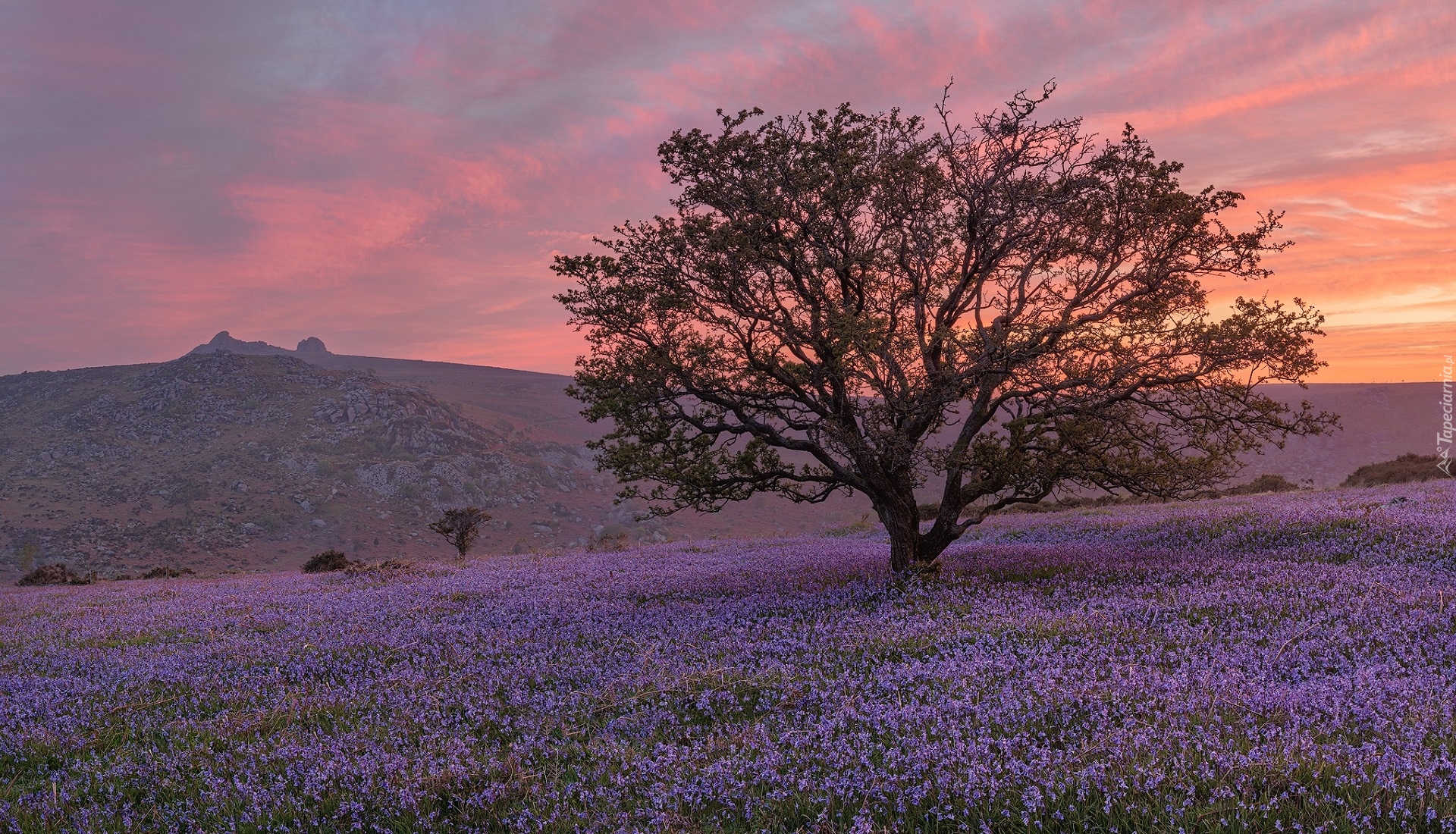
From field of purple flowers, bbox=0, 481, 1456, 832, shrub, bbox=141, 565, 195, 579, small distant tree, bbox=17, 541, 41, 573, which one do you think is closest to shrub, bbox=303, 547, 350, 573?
shrub, bbox=141, 565, 195, 579

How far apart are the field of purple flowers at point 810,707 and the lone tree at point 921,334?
80.1 inches

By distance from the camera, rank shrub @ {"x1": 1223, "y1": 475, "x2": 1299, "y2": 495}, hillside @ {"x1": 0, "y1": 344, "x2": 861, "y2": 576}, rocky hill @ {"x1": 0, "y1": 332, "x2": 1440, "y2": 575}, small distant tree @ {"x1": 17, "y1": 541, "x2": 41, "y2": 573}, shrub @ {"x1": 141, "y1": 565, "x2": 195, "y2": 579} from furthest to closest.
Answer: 1. rocky hill @ {"x1": 0, "y1": 332, "x2": 1440, "y2": 575}
2. hillside @ {"x1": 0, "y1": 344, "x2": 861, "y2": 576}
3. small distant tree @ {"x1": 17, "y1": 541, "x2": 41, "y2": 573}
4. shrub @ {"x1": 1223, "y1": 475, "x2": 1299, "y2": 495}
5. shrub @ {"x1": 141, "y1": 565, "x2": 195, "y2": 579}

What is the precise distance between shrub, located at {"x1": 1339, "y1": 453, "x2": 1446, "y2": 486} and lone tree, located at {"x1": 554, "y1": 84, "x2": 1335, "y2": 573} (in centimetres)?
2466

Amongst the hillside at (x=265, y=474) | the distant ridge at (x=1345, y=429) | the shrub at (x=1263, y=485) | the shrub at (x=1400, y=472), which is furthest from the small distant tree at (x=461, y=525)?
the shrub at (x=1400, y=472)

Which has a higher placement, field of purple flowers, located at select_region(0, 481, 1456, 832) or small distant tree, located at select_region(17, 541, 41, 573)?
field of purple flowers, located at select_region(0, 481, 1456, 832)

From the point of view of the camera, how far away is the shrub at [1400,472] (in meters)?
30.8

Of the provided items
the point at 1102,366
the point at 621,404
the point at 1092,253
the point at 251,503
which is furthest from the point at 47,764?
the point at 251,503

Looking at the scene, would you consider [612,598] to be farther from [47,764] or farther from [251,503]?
[251,503]

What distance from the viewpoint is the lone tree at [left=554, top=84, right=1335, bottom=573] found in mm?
12188

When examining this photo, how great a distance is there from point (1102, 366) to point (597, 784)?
10.4 m

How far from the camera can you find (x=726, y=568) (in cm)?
1777

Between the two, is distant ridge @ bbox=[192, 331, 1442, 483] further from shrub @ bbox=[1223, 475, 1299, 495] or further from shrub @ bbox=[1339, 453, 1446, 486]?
shrub @ bbox=[1339, 453, 1446, 486]

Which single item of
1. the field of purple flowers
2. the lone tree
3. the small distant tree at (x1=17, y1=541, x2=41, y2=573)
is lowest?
the small distant tree at (x1=17, y1=541, x2=41, y2=573)

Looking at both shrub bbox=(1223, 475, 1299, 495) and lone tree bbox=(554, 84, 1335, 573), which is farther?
shrub bbox=(1223, 475, 1299, 495)
